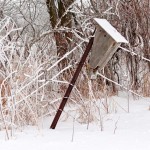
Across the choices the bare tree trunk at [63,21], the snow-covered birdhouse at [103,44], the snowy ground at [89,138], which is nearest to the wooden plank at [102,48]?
the snow-covered birdhouse at [103,44]

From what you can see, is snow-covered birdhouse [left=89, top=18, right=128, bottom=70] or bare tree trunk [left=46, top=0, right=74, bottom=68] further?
bare tree trunk [left=46, top=0, right=74, bottom=68]

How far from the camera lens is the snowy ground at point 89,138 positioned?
2.98 m

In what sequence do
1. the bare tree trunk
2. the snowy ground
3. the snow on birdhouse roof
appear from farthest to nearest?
1. the bare tree trunk
2. the snow on birdhouse roof
3. the snowy ground

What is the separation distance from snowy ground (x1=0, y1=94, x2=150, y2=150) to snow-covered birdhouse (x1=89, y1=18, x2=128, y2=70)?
1.98 ft

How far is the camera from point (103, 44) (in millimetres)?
3621

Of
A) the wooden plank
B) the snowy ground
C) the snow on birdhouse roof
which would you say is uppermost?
the snow on birdhouse roof

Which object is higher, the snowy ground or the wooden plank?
the wooden plank

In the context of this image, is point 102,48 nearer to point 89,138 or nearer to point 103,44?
point 103,44

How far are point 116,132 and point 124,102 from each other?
2.10 meters

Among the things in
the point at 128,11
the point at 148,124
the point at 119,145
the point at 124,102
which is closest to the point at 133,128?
the point at 148,124

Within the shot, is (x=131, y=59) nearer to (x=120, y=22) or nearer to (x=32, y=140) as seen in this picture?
(x=120, y=22)

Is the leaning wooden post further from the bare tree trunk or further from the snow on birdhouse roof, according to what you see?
the bare tree trunk

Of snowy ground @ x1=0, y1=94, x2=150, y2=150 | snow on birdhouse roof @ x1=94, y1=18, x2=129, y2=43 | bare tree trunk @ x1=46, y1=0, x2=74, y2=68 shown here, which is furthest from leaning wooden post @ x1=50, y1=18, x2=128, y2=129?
bare tree trunk @ x1=46, y1=0, x2=74, y2=68

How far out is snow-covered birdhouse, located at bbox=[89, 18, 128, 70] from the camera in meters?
3.55
